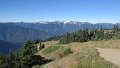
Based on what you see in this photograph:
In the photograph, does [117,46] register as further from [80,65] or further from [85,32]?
[85,32]

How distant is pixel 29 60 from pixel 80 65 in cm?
1460

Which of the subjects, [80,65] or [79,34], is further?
[79,34]

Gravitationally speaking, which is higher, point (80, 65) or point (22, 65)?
point (80, 65)

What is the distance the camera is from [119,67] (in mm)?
16547

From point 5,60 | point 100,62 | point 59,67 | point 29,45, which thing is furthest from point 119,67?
point 29,45

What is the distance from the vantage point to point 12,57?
29438 mm

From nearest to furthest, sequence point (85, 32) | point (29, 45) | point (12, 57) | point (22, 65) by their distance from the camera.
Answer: point (22, 65) < point (12, 57) < point (29, 45) < point (85, 32)

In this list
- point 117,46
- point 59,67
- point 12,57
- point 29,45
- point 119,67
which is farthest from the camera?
point 29,45

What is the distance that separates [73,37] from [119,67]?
13527 centimetres

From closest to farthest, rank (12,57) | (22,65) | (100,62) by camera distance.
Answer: (100,62) → (22,65) → (12,57)

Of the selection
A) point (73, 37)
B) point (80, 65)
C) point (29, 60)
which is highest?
point (80, 65)

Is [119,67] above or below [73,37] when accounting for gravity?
above

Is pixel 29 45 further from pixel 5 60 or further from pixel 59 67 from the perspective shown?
pixel 59 67

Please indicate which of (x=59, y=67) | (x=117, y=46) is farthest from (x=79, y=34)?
(x=59, y=67)
